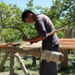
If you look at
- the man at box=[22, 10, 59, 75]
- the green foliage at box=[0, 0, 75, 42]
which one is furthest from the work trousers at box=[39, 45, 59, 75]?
the green foliage at box=[0, 0, 75, 42]

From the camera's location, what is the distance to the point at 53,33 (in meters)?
4.48

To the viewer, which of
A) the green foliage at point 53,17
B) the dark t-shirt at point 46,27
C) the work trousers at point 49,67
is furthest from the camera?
the green foliage at point 53,17

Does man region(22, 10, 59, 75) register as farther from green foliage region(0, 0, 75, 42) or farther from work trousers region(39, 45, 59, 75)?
green foliage region(0, 0, 75, 42)

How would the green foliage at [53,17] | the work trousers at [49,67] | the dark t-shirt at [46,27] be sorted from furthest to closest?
the green foliage at [53,17]
the work trousers at [49,67]
the dark t-shirt at [46,27]

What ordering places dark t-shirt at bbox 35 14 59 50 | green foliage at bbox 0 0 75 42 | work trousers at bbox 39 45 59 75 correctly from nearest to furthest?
dark t-shirt at bbox 35 14 59 50
work trousers at bbox 39 45 59 75
green foliage at bbox 0 0 75 42

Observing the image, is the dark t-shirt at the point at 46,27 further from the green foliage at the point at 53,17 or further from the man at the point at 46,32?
the green foliage at the point at 53,17

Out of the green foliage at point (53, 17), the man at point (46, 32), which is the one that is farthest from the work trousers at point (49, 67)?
the green foliage at point (53, 17)

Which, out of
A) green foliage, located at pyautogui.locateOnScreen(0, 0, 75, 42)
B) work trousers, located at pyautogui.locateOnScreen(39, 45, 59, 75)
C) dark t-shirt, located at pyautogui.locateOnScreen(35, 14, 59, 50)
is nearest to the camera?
dark t-shirt, located at pyautogui.locateOnScreen(35, 14, 59, 50)

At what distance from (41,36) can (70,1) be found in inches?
419

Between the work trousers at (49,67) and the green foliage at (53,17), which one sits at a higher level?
the green foliage at (53,17)

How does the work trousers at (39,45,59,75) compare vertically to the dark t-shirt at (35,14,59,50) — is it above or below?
below

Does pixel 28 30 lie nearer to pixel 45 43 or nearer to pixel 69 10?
pixel 69 10

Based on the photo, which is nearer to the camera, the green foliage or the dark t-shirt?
the dark t-shirt

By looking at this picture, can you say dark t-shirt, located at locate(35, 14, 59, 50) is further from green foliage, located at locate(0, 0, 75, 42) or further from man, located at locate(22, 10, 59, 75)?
green foliage, located at locate(0, 0, 75, 42)
